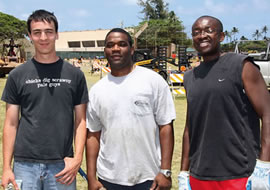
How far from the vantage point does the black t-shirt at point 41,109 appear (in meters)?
2.52

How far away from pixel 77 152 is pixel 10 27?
191ft

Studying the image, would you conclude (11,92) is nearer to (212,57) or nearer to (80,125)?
(80,125)

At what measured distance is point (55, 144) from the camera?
8.35 feet

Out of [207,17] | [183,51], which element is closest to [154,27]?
[183,51]

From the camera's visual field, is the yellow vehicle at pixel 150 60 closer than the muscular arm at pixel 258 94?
No

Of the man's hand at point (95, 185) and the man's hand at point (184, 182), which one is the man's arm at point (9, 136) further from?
the man's hand at point (184, 182)

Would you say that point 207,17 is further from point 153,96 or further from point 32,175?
point 32,175

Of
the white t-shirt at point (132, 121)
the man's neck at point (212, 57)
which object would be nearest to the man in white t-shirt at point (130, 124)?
the white t-shirt at point (132, 121)

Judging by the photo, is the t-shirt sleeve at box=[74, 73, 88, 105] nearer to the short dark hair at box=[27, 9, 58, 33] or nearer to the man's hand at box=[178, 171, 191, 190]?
the short dark hair at box=[27, 9, 58, 33]

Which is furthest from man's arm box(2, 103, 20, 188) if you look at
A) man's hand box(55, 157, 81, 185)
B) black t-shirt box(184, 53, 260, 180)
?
black t-shirt box(184, 53, 260, 180)

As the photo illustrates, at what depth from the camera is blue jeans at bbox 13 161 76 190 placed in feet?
8.21

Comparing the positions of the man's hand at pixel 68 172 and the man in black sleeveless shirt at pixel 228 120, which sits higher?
the man in black sleeveless shirt at pixel 228 120

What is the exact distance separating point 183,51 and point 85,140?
66.2 feet

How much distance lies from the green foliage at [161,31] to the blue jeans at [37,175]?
53995mm
